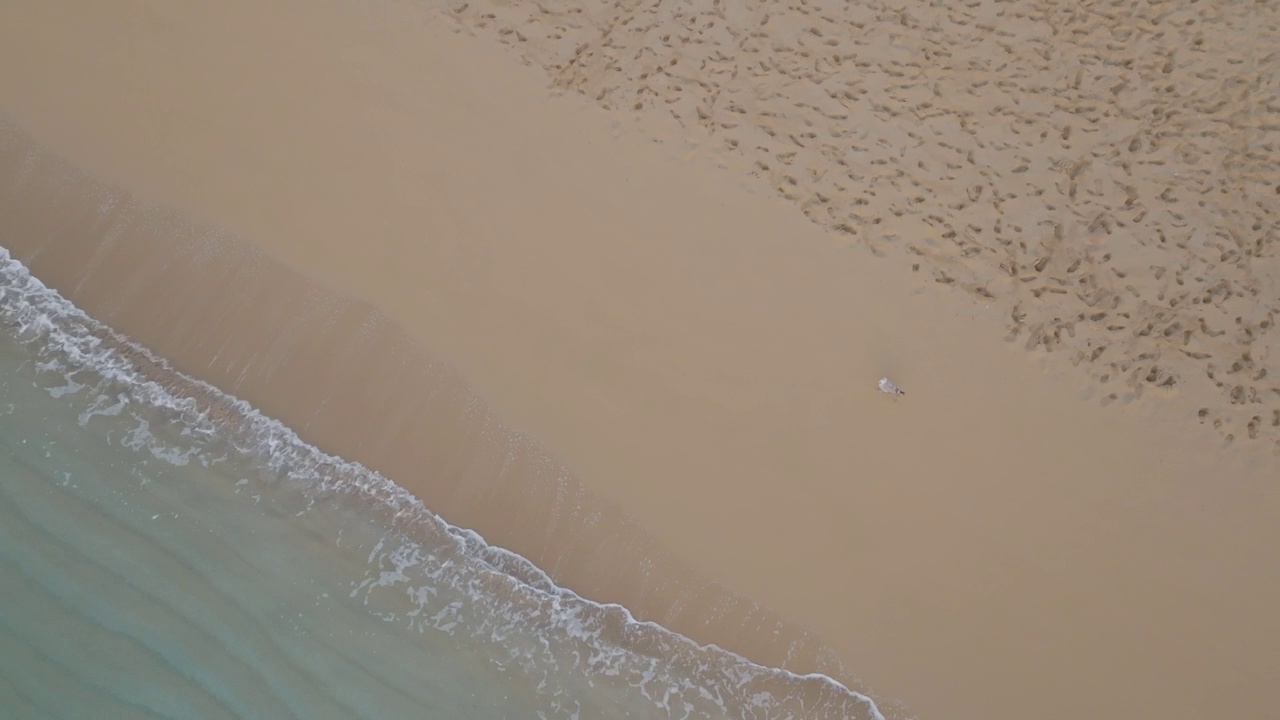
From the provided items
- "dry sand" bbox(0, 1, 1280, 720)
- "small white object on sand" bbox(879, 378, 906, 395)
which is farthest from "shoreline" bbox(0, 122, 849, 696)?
"small white object on sand" bbox(879, 378, 906, 395)

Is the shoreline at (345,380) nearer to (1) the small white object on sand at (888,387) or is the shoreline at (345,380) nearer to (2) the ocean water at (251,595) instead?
(2) the ocean water at (251,595)

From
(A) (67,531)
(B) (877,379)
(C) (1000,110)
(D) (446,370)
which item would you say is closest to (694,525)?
(B) (877,379)

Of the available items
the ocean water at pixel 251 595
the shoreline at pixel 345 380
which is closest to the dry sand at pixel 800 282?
the shoreline at pixel 345 380

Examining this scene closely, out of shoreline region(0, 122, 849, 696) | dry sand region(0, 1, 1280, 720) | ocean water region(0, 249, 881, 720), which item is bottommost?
ocean water region(0, 249, 881, 720)

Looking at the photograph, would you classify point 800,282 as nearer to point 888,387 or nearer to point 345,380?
point 888,387

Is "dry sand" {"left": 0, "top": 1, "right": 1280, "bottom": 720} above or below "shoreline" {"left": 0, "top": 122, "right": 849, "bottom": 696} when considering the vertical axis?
above

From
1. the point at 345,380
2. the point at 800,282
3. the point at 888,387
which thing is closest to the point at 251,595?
the point at 345,380

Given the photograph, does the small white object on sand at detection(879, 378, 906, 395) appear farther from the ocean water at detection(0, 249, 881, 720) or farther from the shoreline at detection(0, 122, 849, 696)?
the ocean water at detection(0, 249, 881, 720)
